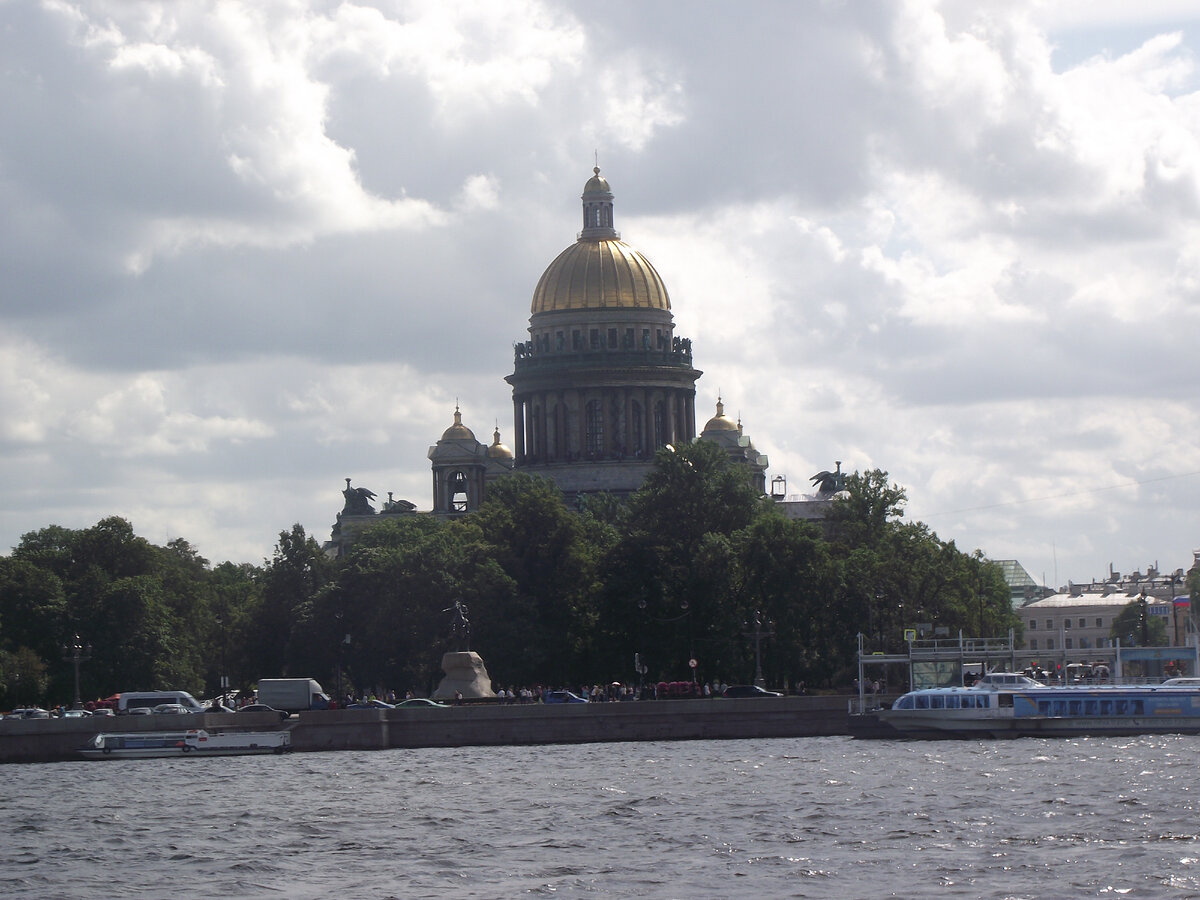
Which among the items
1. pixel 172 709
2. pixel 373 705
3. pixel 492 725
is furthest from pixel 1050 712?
pixel 172 709

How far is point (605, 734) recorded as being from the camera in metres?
79.8

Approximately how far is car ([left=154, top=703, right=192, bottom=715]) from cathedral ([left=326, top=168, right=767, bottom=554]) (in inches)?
2539

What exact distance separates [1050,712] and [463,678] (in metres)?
20.4

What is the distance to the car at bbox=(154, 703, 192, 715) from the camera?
260ft

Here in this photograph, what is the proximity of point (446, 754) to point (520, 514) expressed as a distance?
108ft

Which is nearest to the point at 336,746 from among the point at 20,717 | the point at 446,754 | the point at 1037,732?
the point at 446,754

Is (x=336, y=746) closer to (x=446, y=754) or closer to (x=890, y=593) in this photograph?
(x=446, y=754)

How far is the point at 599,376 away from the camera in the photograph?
150 meters

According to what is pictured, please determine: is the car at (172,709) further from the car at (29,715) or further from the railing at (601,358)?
the railing at (601,358)

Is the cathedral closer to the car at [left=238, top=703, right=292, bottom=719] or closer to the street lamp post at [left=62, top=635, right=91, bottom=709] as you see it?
the street lamp post at [left=62, top=635, right=91, bottom=709]

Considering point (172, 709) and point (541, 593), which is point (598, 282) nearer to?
point (541, 593)

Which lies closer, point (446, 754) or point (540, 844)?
point (540, 844)

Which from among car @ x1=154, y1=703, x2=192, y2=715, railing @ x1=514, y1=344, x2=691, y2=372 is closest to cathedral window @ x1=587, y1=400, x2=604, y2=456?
railing @ x1=514, y1=344, x2=691, y2=372

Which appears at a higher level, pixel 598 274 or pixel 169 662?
pixel 598 274
